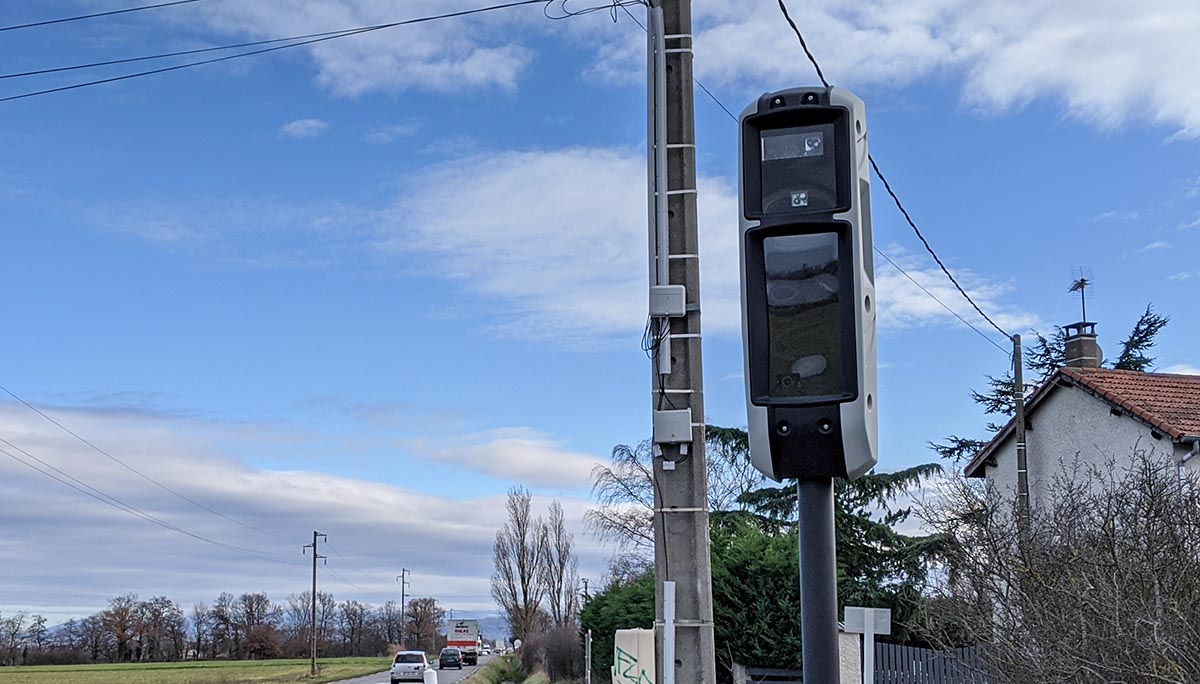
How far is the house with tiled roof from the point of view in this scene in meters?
21.0

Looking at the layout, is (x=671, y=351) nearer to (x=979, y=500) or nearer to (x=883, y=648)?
(x=979, y=500)

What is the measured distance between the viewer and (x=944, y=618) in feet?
39.8

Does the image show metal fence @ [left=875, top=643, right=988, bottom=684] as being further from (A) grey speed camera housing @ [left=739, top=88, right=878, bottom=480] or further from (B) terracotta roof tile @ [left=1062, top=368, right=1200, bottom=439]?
(A) grey speed camera housing @ [left=739, top=88, right=878, bottom=480]

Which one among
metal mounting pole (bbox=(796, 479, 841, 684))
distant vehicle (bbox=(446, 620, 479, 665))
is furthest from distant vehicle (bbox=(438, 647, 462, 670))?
metal mounting pole (bbox=(796, 479, 841, 684))

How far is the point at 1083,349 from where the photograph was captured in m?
26.1

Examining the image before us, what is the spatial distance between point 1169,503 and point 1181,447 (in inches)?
447

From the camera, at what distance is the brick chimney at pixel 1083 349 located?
2612 cm

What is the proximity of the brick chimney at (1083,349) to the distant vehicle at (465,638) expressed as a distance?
67.1 meters

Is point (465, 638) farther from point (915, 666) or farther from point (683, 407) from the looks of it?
point (683, 407)

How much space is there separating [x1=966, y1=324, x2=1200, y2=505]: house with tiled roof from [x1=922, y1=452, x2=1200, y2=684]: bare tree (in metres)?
9.45

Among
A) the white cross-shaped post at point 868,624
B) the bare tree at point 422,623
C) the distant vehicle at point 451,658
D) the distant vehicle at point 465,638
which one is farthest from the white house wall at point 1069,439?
the bare tree at point 422,623

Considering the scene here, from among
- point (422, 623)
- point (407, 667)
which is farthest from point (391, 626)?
point (407, 667)

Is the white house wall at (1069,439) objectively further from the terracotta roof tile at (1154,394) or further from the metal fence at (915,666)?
the metal fence at (915,666)

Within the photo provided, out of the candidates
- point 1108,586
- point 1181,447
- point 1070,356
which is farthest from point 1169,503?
point 1070,356
